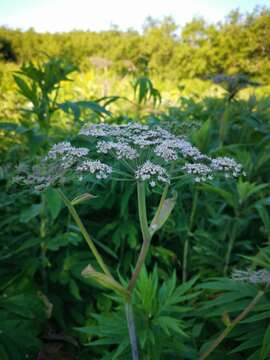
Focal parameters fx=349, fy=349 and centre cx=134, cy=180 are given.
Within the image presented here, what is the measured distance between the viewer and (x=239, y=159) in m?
2.08

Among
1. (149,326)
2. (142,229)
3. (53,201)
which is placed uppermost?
(142,229)

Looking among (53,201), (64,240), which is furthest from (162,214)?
(64,240)

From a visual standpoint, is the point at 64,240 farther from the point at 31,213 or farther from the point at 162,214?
the point at 162,214

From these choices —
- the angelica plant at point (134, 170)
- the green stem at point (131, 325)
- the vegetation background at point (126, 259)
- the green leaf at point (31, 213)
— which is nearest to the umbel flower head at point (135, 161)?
the angelica plant at point (134, 170)

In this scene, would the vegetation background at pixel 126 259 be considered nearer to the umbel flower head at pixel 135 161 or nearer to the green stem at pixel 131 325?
the green stem at pixel 131 325

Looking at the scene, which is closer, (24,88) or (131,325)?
(131,325)

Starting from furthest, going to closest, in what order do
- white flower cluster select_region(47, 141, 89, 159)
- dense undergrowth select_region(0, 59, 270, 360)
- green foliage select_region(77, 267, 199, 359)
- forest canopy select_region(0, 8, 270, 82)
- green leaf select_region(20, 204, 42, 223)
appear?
forest canopy select_region(0, 8, 270, 82) → green leaf select_region(20, 204, 42, 223) → dense undergrowth select_region(0, 59, 270, 360) → green foliage select_region(77, 267, 199, 359) → white flower cluster select_region(47, 141, 89, 159)

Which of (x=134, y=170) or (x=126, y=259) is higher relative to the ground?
(x=134, y=170)

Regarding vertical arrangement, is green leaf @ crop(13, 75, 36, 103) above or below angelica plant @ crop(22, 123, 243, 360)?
above

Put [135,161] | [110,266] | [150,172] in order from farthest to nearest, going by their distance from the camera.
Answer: [110,266]
[135,161]
[150,172]

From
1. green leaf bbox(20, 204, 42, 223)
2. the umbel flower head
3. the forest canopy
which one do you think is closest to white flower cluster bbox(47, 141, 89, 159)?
the umbel flower head

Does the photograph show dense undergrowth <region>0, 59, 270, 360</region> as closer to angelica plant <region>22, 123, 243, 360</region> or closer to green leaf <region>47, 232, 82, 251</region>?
green leaf <region>47, 232, 82, 251</region>

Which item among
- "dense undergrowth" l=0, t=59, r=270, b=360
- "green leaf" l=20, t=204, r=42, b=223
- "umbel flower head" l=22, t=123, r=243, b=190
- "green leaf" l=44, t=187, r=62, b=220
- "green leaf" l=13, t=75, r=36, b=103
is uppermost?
"green leaf" l=13, t=75, r=36, b=103

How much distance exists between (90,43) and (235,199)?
27.7m
